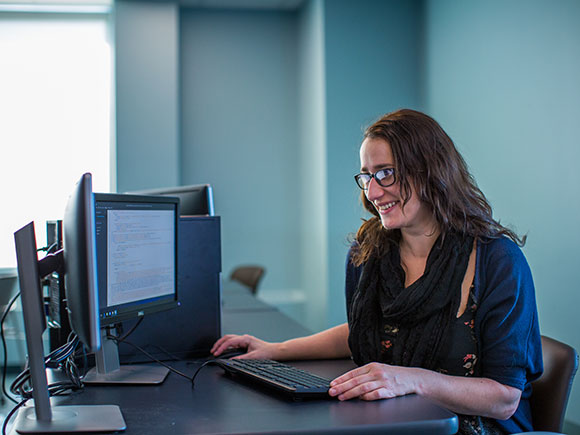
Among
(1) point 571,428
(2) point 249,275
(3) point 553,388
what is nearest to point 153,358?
(3) point 553,388

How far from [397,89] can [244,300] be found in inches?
90.1

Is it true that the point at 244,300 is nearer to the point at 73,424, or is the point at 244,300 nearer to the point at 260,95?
the point at 73,424

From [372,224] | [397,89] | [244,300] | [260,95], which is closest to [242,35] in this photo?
[260,95]

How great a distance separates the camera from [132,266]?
136 centimetres

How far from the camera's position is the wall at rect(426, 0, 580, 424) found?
8.87ft

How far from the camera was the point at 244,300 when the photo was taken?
3078 millimetres

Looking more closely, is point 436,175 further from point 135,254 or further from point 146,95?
point 146,95

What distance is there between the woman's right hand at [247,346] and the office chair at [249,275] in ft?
8.50

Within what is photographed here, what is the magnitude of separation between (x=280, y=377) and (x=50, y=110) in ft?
13.5

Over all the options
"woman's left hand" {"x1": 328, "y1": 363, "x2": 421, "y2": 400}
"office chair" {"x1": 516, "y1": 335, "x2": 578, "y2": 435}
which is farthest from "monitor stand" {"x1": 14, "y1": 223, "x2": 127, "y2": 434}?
"office chair" {"x1": 516, "y1": 335, "x2": 578, "y2": 435}

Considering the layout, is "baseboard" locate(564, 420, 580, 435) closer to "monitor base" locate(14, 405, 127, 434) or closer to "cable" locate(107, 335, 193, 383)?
"cable" locate(107, 335, 193, 383)

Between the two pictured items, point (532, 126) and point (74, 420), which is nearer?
point (74, 420)

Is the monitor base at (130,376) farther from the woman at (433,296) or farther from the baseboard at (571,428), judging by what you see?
the baseboard at (571,428)

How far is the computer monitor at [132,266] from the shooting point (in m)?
1.29
